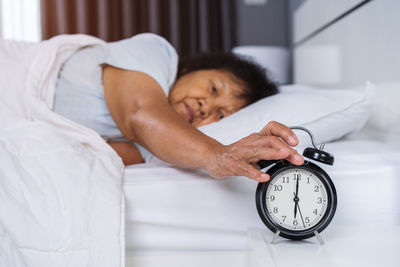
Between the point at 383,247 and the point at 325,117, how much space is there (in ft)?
1.48

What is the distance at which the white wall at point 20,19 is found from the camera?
341 cm

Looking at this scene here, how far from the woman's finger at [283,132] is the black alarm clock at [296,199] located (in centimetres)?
3

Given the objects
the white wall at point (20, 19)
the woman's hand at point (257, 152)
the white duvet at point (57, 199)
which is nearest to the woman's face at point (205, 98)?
the white duvet at point (57, 199)

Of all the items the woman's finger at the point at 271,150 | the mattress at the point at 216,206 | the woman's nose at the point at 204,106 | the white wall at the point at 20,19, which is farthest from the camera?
the white wall at the point at 20,19

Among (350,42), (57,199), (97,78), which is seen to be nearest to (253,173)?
(57,199)

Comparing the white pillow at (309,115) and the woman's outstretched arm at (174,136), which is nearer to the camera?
the woman's outstretched arm at (174,136)

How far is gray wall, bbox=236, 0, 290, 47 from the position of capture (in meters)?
3.47

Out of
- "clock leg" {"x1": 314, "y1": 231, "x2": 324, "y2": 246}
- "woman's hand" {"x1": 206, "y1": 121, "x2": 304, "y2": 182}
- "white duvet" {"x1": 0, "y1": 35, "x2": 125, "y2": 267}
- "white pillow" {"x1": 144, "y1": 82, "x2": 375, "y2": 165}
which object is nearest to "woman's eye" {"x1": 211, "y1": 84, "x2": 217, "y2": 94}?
"white pillow" {"x1": 144, "y1": 82, "x2": 375, "y2": 165}

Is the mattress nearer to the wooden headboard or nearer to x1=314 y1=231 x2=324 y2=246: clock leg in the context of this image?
x1=314 y1=231 x2=324 y2=246: clock leg

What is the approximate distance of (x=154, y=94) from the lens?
1.10 metres

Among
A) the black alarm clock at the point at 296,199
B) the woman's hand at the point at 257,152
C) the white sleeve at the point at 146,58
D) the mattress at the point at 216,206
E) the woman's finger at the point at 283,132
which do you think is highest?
the white sleeve at the point at 146,58

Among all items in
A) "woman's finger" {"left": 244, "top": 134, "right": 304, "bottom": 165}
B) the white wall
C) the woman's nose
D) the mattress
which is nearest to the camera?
"woman's finger" {"left": 244, "top": 134, "right": 304, "bottom": 165}

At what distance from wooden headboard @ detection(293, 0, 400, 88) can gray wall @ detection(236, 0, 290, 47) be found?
1211 mm

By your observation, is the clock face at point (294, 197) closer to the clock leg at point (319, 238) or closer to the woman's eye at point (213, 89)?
the clock leg at point (319, 238)
